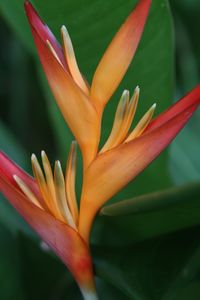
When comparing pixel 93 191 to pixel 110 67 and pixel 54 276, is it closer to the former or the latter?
pixel 110 67

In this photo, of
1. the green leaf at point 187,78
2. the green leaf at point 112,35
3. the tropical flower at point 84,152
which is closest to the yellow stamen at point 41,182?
the tropical flower at point 84,152

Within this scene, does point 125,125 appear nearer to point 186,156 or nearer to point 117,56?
point 117,56

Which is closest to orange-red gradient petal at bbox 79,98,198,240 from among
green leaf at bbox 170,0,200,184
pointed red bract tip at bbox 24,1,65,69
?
pointed red bract tip at bbox 24,1,65,69

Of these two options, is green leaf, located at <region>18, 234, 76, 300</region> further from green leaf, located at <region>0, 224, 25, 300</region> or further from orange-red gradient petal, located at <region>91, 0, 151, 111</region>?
orange-red gradient petal, located at <region>91, 0, 151, 111</region>

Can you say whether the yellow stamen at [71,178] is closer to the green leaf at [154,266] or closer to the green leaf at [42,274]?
the green leaf at [154,266]

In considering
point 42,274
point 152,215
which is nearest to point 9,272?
point 42,274

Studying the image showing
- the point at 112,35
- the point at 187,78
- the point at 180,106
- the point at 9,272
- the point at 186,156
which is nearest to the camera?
the point at 180,106
